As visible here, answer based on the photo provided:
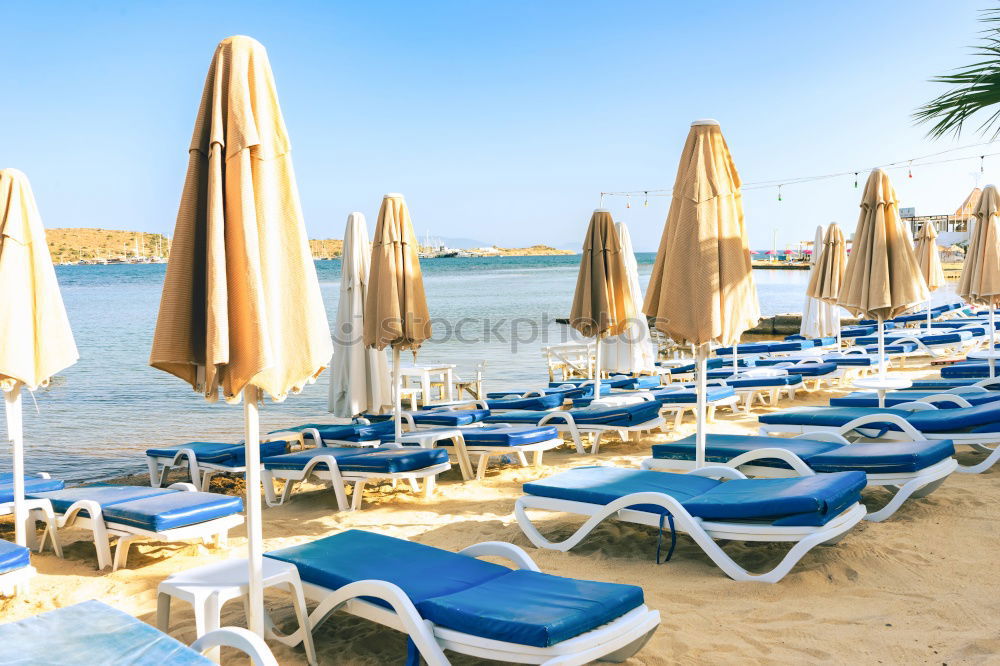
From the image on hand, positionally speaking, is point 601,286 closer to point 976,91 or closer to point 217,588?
point 976,91

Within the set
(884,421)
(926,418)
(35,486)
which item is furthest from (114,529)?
(926,418)

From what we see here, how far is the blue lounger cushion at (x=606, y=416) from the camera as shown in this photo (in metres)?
7.30

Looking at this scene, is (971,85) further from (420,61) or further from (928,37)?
(420,61)

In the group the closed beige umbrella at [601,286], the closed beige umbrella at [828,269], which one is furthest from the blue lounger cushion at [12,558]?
the closed beige umbrella at [828,269]

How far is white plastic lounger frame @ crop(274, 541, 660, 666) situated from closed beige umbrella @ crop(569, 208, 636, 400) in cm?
514

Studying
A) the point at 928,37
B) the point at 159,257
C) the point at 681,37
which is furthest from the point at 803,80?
the point at 159,257

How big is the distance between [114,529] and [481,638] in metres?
3.13

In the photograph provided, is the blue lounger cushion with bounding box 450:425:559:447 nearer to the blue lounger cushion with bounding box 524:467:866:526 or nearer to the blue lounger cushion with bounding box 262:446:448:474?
the blue lounger cushion with bounding box 262:446:448:474

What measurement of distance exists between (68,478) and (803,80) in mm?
21956

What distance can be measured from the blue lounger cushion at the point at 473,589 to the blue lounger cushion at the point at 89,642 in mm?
904

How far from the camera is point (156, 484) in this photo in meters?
7.64

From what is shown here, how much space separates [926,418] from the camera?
582cm

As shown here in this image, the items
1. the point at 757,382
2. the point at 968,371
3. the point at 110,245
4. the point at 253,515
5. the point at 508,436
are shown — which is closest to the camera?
the point at 253,515

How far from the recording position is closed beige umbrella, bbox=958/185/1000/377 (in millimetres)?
9562
